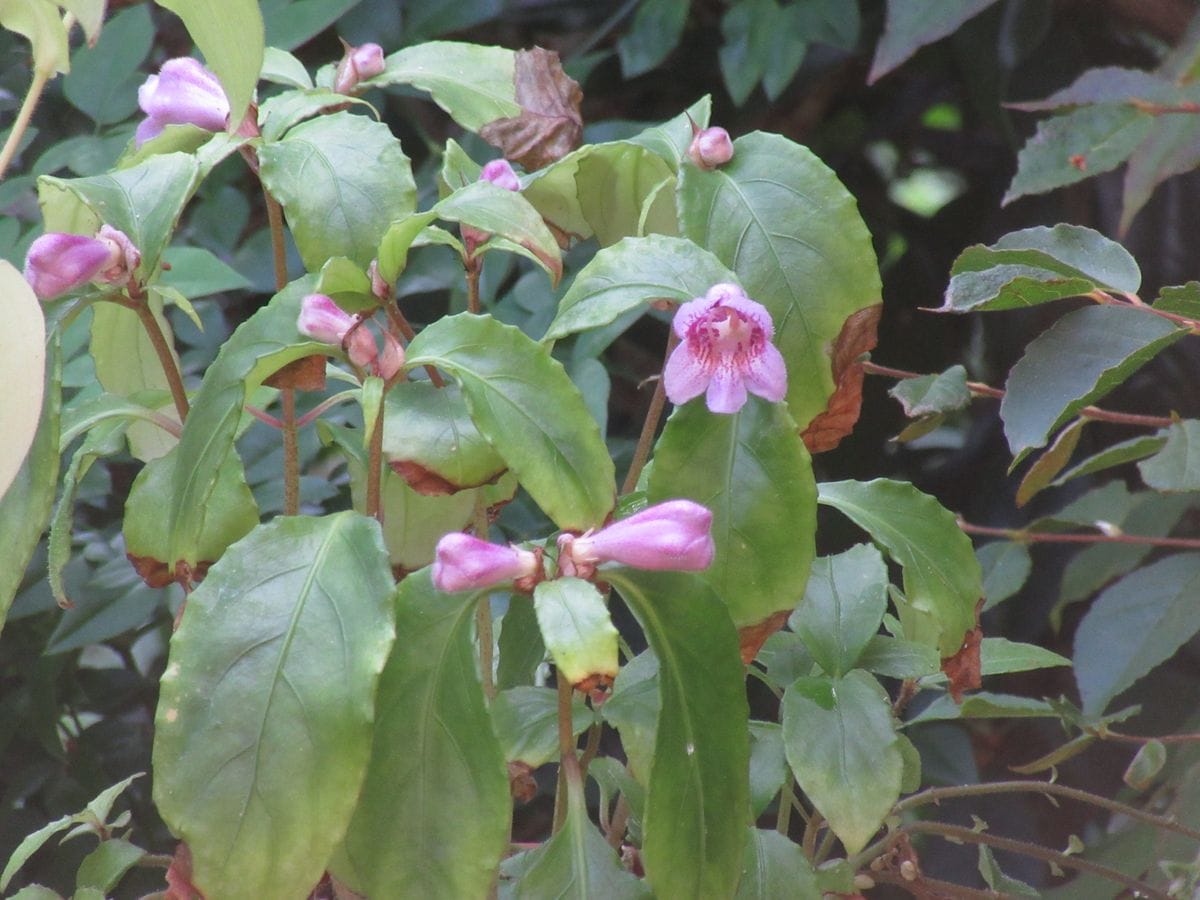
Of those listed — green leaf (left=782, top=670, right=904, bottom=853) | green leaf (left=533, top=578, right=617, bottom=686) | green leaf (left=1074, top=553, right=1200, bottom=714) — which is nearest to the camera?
green leaf (left=533, top=578, right=617, bottom=686)

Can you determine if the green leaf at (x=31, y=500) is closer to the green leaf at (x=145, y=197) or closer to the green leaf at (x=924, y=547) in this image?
the green leaf at (x=145, y=197)

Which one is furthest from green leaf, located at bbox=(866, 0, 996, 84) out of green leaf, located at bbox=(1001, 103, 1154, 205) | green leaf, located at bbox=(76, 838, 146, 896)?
green leaf, located at bbox=(76, 838, 146, 896)

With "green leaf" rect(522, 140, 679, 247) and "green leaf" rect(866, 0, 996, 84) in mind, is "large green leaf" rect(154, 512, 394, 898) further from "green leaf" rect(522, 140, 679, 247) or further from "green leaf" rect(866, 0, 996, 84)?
"green leaf" rect(866, 0, 996, 84)

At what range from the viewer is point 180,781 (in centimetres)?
37

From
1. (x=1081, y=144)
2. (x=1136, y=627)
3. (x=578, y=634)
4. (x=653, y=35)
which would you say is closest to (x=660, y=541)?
(x=578, y=634)

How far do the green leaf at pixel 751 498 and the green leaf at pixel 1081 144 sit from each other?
17cm

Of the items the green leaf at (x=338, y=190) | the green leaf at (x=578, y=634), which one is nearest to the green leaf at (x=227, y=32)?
the green leaf at (x=338, y=190)

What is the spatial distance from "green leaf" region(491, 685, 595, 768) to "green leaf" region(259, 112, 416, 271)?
7.0 inches

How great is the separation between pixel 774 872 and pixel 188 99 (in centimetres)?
39

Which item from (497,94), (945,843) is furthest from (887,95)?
(497,94)

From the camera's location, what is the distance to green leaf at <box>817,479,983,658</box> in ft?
1.54

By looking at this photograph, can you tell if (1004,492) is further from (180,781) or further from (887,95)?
(180,781)

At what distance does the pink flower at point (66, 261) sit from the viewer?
17.0 inches

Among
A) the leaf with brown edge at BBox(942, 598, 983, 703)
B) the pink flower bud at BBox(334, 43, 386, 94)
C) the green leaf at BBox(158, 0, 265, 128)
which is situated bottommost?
the leaf with brown edge at BBox(942, 598, 983, 703)
